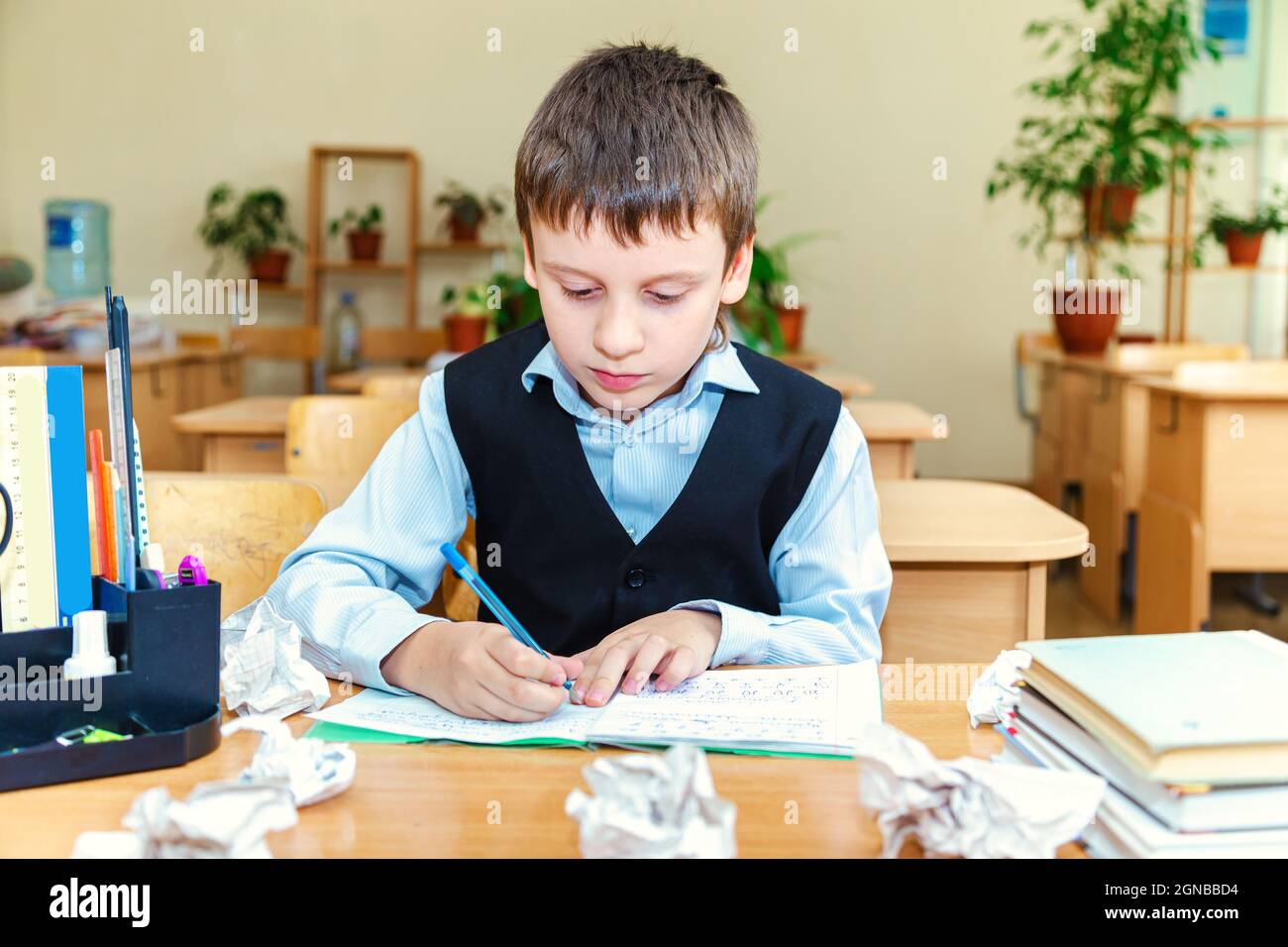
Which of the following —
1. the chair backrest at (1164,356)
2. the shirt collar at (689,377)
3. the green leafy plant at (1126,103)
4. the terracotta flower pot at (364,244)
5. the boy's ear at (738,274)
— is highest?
the green leafy plant at (1126,103)

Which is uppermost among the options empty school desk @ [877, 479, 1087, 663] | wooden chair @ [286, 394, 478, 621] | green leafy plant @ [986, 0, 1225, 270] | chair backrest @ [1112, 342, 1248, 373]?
green leafy plant @ [986, 0, 1225, 270]

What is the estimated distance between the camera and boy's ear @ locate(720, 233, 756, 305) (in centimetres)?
103

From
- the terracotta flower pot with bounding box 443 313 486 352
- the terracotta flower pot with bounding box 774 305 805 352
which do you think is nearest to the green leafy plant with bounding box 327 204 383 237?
the terracotta flower pot with bounding box 443 313 486 352

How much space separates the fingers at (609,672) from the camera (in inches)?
32.8

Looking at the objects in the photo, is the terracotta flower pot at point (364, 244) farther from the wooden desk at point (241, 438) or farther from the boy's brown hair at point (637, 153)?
the boy's brown hair at point (637, 153)

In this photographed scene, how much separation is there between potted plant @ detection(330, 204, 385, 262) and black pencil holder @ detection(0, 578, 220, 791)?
5345mm

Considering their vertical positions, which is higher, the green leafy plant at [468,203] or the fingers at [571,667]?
the green leafy plant at [468,203]

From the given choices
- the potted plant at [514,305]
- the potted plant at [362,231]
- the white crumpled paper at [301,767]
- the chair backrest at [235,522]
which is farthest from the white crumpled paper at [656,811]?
the potted plant at [362,231]

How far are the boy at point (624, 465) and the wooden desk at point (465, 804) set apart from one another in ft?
0.44

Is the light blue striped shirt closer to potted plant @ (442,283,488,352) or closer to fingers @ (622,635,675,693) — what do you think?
fingers @ (622,635,675,693)

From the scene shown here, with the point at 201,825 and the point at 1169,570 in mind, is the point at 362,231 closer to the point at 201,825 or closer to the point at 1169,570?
the point at 1169,570
